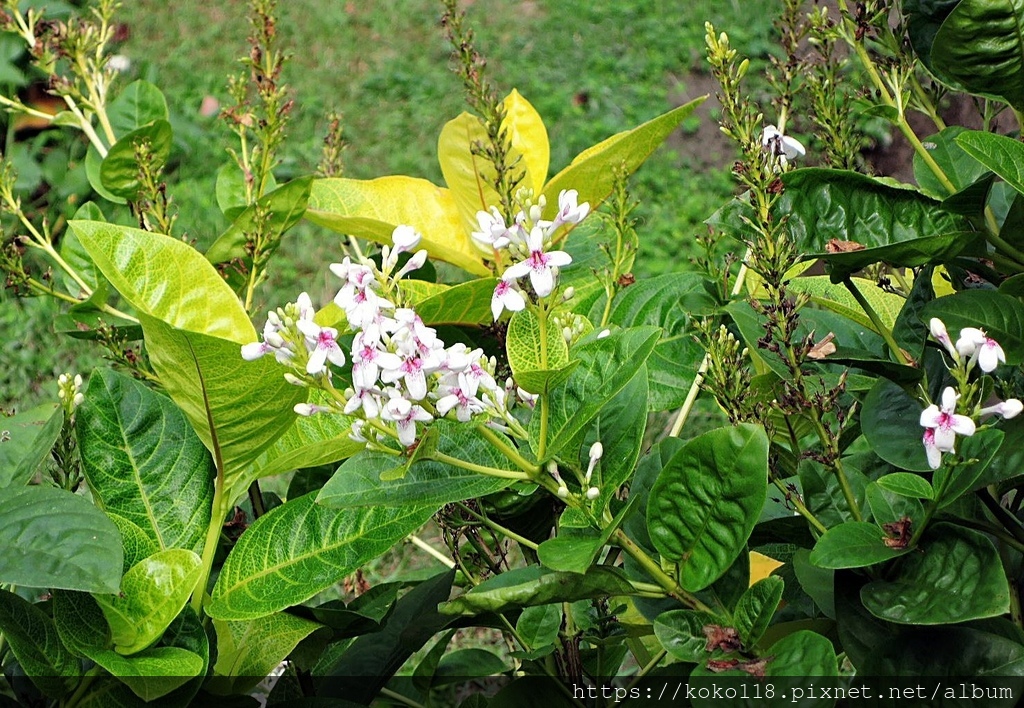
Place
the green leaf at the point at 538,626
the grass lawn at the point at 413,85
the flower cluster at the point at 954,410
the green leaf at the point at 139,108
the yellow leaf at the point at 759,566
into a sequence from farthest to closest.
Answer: the grass lawn at the point at 413,85 < the green leaf at the point at 139,108 < the yellow leaf at the point at 759,566 < the green leaf at the point at 538,626 < the flower cluster at the point at 954,410

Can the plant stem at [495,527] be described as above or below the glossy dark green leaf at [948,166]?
below

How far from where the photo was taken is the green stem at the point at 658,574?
80cm

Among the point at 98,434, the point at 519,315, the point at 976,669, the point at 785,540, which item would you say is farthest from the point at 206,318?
the point at 976,669

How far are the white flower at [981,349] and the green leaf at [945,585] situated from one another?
0.13 metres

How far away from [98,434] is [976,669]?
29.5 inches

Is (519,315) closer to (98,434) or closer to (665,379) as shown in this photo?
(665,379)

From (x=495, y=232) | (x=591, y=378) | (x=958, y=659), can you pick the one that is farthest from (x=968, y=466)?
(x=495, y=232)

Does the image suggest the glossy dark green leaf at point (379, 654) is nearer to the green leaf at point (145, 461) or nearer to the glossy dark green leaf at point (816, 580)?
the green leaf at point (145, 461)

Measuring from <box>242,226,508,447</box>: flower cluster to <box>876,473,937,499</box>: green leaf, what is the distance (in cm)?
28

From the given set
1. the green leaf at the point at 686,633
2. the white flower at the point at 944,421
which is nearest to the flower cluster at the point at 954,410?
the white flower at the point at 944,421

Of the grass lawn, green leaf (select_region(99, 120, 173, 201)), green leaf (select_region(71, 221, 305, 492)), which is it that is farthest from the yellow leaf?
the grass lawn

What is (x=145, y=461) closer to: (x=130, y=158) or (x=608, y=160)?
(x=130, y=158)

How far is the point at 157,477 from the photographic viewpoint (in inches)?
37.5

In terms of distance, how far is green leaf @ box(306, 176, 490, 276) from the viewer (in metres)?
1.09
